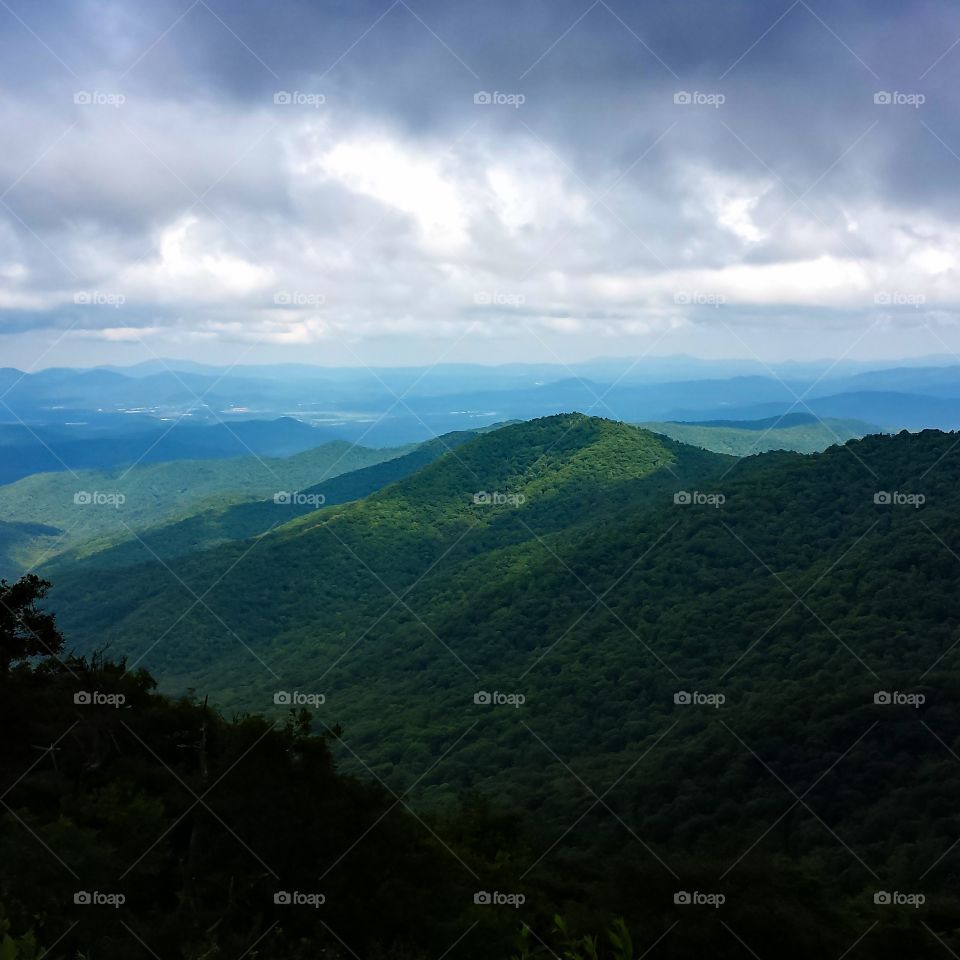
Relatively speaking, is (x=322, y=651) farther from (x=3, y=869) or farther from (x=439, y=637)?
(x=3, y=869)

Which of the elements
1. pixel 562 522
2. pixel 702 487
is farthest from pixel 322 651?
pixel 702 487

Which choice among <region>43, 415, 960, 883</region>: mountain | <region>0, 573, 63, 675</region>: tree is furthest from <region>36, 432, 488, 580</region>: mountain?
<region>0, 573, 63, 675</region>: tree

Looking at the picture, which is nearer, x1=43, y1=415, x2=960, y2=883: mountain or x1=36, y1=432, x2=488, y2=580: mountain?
x1=43, y1=415, x2=960, y2=883: mountain

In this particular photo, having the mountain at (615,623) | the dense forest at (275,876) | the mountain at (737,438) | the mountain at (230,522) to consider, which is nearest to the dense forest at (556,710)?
the dense forest at (275,876)

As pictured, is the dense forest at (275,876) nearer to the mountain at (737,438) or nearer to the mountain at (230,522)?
the mountain at (230,522)

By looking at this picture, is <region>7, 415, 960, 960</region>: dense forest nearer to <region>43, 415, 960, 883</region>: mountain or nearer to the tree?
<region>43, 415, 960, 883</region>: mountain

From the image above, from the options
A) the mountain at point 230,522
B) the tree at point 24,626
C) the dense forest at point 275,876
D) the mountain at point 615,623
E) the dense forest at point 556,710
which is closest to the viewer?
the dense forest at point 275,876

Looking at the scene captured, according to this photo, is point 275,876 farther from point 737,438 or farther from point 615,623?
point 737,438

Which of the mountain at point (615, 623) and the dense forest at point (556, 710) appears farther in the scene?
the mountain at point (615, 623)

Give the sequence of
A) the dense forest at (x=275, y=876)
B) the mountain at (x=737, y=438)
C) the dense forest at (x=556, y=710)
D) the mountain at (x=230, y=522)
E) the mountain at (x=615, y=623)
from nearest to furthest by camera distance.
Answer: the dense forest at (x=275, y=876), the dense forest at (x=556, y=710), the mountain at (x=615, y=623), the mountain at (x=230, y=522), the mountain at (x=737, y=438)
